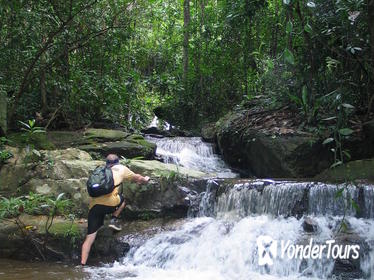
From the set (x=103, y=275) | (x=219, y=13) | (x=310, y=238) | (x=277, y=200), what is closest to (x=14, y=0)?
(x=103, y=275)

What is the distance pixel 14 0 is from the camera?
8.76 m

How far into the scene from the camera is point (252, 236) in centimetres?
674

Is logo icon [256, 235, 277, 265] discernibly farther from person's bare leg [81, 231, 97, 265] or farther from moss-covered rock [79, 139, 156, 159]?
moss-covered rock [79, 139, 156, 159]

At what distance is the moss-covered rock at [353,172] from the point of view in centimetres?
809

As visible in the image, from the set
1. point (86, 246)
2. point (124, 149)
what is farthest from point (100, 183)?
point (124, 149)

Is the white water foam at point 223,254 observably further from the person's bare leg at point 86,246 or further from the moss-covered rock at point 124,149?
the moss-covered rock at point 124,149

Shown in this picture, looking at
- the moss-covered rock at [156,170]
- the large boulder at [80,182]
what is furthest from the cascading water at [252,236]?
the moss-covered rock at [156,170]

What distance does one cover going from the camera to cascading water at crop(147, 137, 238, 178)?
→ 11883mm

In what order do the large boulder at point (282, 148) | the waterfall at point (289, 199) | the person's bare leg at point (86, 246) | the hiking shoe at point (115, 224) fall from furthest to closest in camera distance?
1. the large boulder at point (282, 148)
2. the hiking shoe at point (115, 224)
3. the waterfall at point (289, 199)
4. the person's bare leg at point (86, 246)

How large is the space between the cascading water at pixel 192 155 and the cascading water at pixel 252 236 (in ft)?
11.5

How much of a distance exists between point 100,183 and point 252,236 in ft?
8.48

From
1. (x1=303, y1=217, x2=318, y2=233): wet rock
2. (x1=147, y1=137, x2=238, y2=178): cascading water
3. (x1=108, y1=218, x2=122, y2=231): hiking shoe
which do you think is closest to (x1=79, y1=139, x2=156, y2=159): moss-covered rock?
(x1=147, y1=137, x2=238, y2=178): cascading water

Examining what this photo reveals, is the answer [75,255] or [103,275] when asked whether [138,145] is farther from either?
[103,275]

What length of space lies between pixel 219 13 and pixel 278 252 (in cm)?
1217
